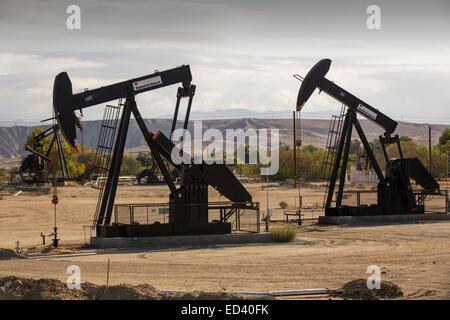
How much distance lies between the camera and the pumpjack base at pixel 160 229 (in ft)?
65.4

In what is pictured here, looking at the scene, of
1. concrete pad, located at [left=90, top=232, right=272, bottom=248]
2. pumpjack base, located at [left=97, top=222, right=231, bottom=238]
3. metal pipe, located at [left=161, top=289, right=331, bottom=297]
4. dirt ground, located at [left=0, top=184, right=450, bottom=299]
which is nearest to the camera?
metal pipe, located at [left=161, top=289, right=331, bottom=297]

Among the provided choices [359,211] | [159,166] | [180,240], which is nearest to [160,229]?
[180,240]

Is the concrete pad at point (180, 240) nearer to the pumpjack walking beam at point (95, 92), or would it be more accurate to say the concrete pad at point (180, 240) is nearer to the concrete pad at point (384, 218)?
the pumpjack walking beam at point (95, 92)

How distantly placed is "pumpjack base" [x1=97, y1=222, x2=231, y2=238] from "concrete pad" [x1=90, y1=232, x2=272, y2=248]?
0.24 metres

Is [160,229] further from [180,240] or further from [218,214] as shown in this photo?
[218,214]

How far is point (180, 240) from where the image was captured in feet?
66.0

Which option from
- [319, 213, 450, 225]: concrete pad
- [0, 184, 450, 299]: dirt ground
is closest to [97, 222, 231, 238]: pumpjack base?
[0, 184, 450, 299]: dirt ground

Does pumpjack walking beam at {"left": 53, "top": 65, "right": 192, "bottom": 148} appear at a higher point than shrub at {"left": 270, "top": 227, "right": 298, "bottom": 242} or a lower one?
higher

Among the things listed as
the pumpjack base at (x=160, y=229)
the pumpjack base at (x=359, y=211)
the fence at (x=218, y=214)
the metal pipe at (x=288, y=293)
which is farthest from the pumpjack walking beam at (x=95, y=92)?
the metal pipe at (x=288, y=293)

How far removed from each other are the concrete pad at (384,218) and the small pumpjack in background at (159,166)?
21.6 ft

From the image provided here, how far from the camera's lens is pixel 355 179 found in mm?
67812

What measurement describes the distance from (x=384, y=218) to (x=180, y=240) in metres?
11.0

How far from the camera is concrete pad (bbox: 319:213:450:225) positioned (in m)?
26.9

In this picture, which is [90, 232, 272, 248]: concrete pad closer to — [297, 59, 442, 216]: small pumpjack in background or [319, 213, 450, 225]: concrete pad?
[319, 213, 450, 225]: concrete pad
